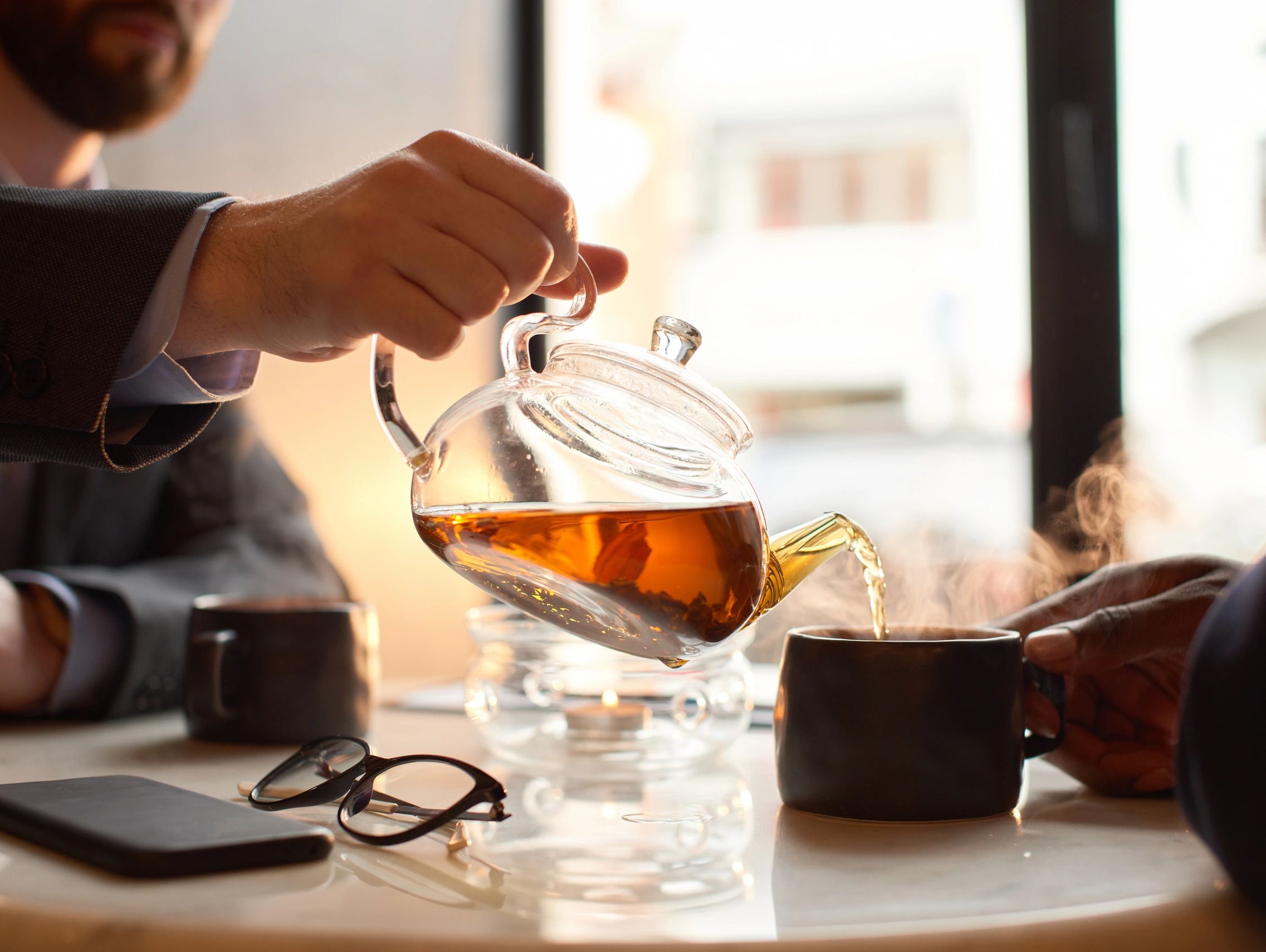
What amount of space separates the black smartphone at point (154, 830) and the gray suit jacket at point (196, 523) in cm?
63

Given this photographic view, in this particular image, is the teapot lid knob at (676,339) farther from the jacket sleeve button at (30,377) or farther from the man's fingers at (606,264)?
the jacket sleeve button at (30,377)

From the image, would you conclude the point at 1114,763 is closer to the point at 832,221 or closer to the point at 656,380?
the point at 656,380

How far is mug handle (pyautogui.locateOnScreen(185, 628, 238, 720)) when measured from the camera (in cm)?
96

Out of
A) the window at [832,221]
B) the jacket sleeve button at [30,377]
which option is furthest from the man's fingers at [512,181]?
the window at [832,221]

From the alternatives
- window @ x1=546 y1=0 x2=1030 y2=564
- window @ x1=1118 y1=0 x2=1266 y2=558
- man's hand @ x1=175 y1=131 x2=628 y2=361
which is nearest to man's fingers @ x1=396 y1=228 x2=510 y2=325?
man's hand @ x1=175 y1=131 x2=628 y2=361

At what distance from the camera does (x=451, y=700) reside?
1.28m

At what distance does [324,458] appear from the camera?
6.57 feet

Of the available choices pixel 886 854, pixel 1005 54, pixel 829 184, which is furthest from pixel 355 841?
pixel 829 184

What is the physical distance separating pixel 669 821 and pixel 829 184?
10.3m

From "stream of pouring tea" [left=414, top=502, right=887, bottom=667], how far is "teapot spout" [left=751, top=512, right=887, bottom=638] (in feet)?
0.23

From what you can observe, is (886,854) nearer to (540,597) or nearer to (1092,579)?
(540,597)

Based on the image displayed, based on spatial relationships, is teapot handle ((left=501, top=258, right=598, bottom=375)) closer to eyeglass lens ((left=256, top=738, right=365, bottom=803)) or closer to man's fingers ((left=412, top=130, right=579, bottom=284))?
man's fingers ((left=412, top=130, right=579, bottom=284))

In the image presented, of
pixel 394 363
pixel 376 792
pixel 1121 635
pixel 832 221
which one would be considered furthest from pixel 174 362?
pixel 832 221

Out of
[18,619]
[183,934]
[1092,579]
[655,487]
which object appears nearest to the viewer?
[183,934]
